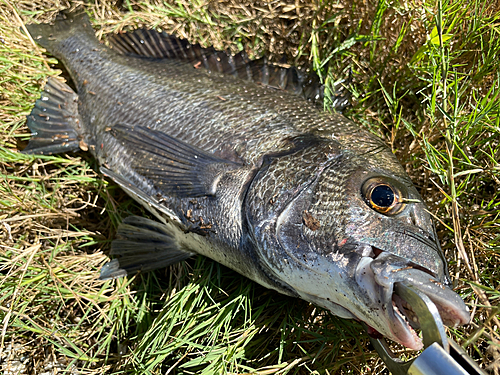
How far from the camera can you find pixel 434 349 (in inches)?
52.9

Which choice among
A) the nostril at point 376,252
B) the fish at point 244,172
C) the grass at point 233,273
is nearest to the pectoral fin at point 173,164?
the fish at point 244,172

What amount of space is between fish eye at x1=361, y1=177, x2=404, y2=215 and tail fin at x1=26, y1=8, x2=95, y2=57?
8.49 ft

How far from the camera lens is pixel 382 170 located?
185 cm

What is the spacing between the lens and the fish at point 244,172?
159 cm

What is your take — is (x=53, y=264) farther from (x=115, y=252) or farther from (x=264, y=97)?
(x=264, y=97)

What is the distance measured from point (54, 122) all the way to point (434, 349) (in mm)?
2900

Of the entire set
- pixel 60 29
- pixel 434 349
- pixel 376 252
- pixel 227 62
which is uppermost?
pixel 60 29

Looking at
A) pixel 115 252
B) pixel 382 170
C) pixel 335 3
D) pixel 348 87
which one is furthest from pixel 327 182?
pixel 335 3

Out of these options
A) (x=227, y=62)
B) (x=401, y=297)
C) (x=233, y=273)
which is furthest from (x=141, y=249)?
(x=401, y=297)

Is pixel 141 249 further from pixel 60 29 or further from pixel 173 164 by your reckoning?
pixel 60 29

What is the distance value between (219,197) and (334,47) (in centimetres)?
169

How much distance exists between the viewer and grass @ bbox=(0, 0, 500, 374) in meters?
2.28

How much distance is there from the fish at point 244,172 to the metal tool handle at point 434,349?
62 mm

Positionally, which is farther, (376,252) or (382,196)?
(382,196)
